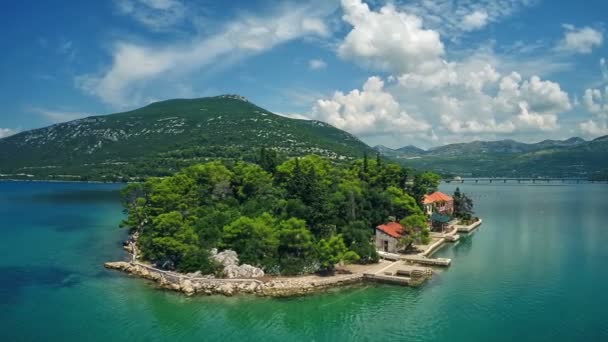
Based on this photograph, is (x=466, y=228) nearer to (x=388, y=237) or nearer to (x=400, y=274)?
(x=388, y=237)

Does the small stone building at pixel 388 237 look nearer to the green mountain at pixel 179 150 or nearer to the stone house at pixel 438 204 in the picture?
the stone house at pixel 438 204

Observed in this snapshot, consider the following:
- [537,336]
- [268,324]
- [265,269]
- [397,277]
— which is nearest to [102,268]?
[265,269]

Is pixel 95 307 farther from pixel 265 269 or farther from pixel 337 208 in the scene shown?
pixel 337 208

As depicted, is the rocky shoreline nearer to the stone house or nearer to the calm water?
the calm water

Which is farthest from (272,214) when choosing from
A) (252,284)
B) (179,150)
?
(179,150)

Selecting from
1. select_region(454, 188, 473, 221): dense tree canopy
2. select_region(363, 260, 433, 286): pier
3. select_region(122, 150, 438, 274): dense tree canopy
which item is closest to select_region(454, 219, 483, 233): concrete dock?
select_region(454, 188, 473, 221): dense tree canopy

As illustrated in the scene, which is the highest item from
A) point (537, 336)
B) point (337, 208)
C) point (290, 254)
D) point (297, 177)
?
point (297, 177)

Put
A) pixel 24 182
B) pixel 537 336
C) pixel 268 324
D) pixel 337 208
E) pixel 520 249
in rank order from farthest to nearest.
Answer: pixel 24 182 < pixel 520 249 < pixel 337 208 < pixel 268 324 < pixel 537 336
